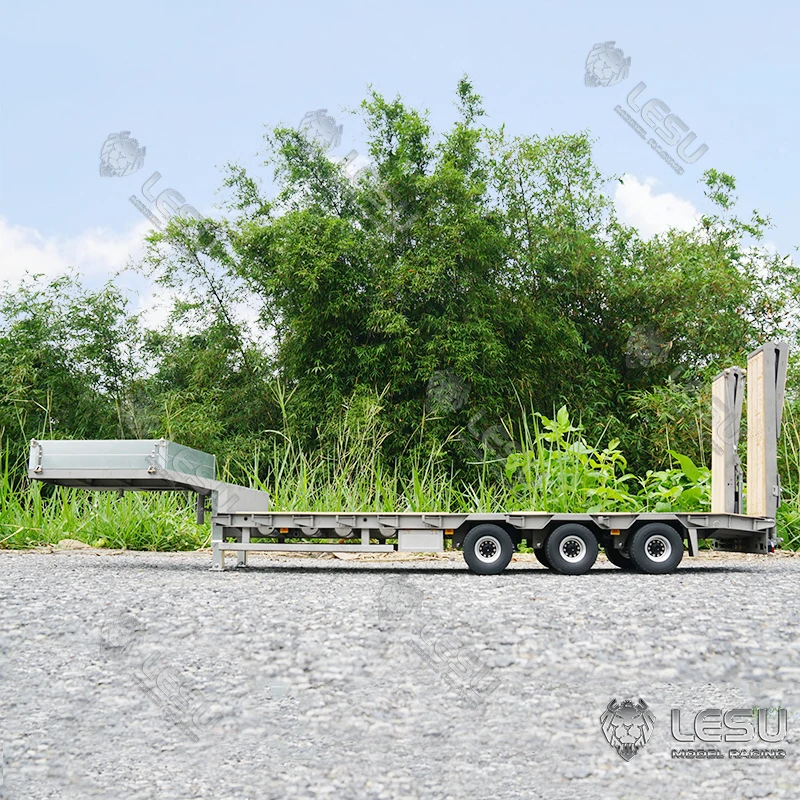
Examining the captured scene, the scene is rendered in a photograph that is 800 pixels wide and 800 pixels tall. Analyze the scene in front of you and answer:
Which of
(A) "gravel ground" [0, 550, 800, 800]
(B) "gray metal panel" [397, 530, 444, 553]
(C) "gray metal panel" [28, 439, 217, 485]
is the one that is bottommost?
(A) "gravel ground" [0, 550, 800, 800]

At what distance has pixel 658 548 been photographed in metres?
5.62

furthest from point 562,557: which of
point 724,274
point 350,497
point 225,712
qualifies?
point 724,274

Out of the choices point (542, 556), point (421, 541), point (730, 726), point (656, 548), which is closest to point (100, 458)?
point (421, 541)

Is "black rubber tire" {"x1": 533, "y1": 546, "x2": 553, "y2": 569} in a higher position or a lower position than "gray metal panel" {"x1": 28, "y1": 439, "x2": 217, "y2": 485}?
lower

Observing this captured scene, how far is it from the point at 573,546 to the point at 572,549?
22 mm

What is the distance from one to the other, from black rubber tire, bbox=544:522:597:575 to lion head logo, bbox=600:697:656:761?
8.59 feet

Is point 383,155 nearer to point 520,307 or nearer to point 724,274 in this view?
point 520,307

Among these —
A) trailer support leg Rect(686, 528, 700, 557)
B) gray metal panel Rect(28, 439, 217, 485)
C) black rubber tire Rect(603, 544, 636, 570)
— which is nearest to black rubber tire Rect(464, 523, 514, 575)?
black rubber tire Rect(603, 544, 636, 570)

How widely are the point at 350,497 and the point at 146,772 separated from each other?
5.11m

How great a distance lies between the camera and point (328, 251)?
11.6 m

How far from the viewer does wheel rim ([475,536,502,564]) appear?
18.0ft

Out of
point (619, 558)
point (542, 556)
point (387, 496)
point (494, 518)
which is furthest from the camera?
point (387, 496)

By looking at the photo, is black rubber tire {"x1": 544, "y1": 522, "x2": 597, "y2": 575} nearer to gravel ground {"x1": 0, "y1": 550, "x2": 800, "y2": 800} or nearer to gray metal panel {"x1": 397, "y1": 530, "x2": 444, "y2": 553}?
gray metal panel {"x1": 397, "y1": 530, "x2": 444, "y2": 553}

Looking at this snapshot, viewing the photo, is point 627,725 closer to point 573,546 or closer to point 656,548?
point 573,546
